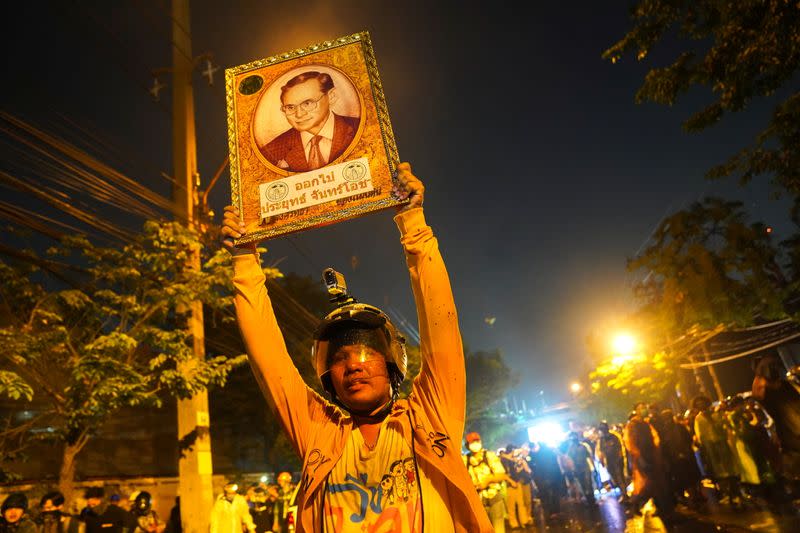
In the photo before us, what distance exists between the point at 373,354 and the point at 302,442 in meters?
0.47

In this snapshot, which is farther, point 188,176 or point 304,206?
point 188,176

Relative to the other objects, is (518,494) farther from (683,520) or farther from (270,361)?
(270,361)

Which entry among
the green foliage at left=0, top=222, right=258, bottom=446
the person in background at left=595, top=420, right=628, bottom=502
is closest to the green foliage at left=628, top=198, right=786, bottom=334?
the person in background at left=595, top=420, right=628, bottom=502

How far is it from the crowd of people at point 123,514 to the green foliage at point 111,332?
119 centimetres

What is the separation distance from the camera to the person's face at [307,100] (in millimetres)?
2715

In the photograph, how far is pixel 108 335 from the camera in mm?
8664

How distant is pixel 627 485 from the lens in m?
14.5

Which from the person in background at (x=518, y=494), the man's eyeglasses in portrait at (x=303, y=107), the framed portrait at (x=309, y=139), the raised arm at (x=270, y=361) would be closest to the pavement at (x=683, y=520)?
the person in background at (x=518, y=494)

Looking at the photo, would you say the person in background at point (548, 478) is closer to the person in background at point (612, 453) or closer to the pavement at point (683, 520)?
the pavement at point (683, 520)

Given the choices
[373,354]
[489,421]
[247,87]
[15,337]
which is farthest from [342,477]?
[489,421]

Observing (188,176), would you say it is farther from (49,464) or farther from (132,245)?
(49,464)

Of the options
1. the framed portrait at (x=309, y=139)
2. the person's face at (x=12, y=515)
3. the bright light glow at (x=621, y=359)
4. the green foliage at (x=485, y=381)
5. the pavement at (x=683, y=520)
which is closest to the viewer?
the framed portrait at (x=309, y=139)

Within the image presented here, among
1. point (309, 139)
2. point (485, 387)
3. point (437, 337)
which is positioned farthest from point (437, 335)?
point (485, 387)

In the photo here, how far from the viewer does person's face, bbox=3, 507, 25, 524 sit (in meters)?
6.94
